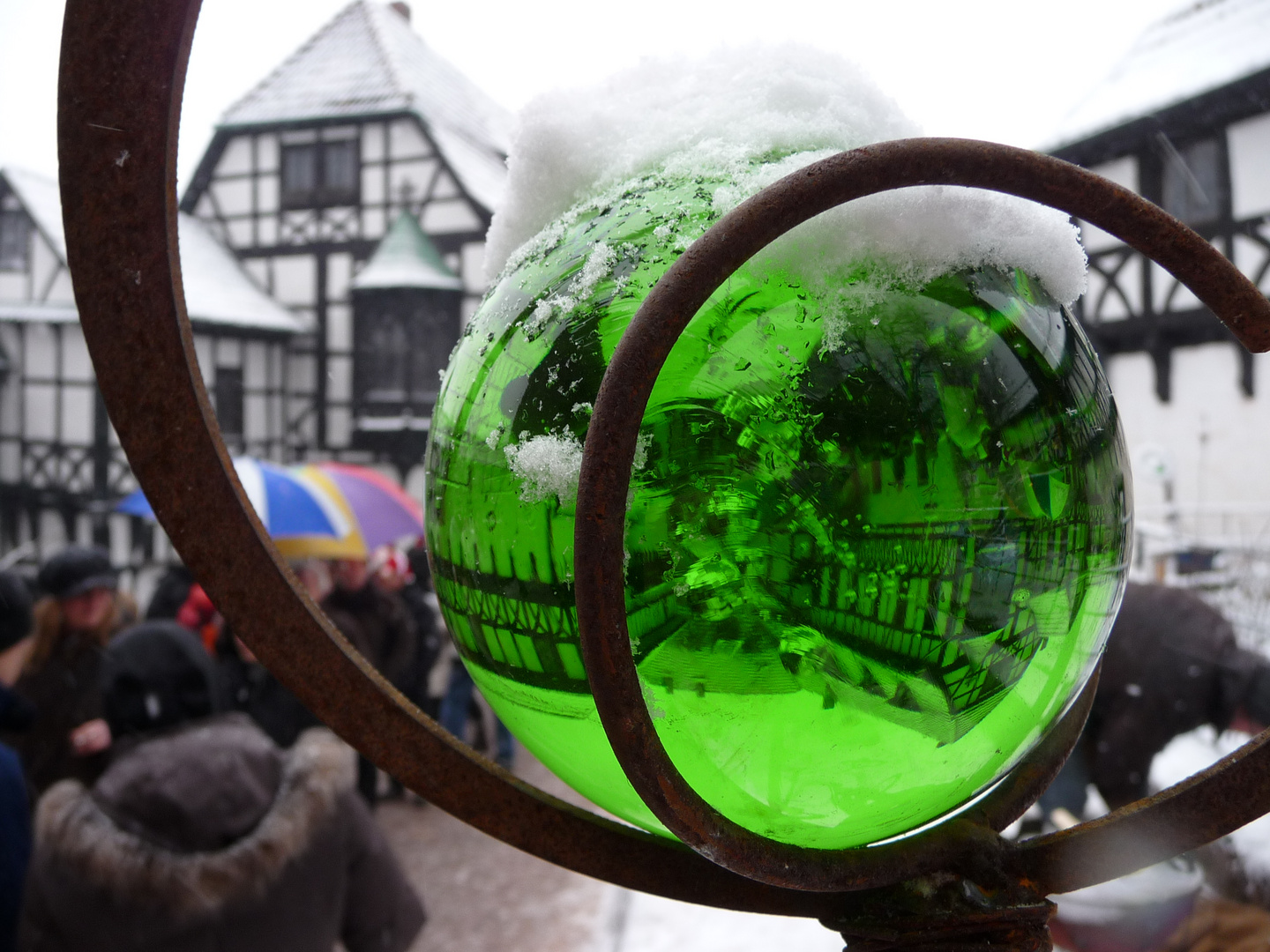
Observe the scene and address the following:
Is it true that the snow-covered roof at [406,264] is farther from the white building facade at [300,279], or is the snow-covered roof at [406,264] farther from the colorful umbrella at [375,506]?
the colorful umbrella at [375,506]

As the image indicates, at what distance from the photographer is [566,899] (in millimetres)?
3756

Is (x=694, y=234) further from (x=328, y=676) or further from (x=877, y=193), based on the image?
(x=328, y=676)

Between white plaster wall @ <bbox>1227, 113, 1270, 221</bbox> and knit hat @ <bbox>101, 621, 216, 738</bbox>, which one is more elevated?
white plaster wall @ <bbox>1227, 113, 1270, 221</bbox>

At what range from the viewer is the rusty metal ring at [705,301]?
0.34 m

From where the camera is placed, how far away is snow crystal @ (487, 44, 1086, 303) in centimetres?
40

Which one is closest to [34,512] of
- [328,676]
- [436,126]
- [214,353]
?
[214,353]

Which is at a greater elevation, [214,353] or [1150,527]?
[214,353]

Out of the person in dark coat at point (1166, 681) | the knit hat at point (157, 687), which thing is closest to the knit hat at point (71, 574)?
the knit hat at point (157, 687)

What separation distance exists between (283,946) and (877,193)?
5.31 feet

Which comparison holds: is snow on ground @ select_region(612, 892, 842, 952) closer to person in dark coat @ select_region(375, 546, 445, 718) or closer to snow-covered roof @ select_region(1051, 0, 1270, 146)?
person in dark coat @ select_region(375, 546, 445, 718)

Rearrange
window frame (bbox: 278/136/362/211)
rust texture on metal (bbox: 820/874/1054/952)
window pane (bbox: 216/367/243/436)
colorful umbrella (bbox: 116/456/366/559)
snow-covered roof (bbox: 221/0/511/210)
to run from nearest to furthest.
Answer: rust texture on metal (bbox: 820/874/1054/952) < colorful umbrella (bbox: 116/456/366/559) < snow-covered roof (bbox: 221/0/511/210) < window frame (bbox: 278/136/362/211) < window pane (bbox: 216/367/243/436)

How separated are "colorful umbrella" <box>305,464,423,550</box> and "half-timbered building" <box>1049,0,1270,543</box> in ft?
10.6

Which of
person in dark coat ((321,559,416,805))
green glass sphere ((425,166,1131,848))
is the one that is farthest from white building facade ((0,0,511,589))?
green glass sphere ((425,166,1131,848))

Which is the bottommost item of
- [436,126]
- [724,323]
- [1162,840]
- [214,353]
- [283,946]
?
[283,946]
